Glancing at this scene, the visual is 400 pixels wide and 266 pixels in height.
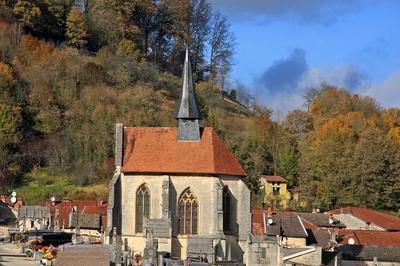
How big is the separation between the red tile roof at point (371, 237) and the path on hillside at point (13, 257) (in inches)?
889

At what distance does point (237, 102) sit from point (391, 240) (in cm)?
5045

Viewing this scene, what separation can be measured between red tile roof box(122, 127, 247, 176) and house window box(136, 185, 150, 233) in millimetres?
1116

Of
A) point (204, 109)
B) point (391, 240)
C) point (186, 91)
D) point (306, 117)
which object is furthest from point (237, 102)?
point (186, 91)

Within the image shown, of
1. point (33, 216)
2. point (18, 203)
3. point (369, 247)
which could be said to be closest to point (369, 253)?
point (369, 247)

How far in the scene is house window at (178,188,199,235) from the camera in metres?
49.2

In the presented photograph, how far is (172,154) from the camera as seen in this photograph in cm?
5003

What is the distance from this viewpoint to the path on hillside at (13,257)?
1586 inches

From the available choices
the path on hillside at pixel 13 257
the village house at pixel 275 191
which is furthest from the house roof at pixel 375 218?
the path on hillside at pixel 13 257

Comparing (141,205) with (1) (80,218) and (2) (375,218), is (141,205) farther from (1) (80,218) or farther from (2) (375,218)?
(2) (375,218)

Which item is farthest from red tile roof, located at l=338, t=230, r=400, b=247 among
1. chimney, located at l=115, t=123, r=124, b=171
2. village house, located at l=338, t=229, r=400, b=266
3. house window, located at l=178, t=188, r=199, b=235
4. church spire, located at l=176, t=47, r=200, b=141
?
chimney, located at l=115, t=123, r=124, b=171

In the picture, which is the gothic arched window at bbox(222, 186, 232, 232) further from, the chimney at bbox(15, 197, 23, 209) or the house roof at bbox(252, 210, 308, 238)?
the chimney at bbox(15, 197, 23, 209)

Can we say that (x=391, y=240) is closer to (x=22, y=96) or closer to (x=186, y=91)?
(x=186, y=91)

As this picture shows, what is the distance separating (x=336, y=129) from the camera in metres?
89.7

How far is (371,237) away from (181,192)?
59.6ft
